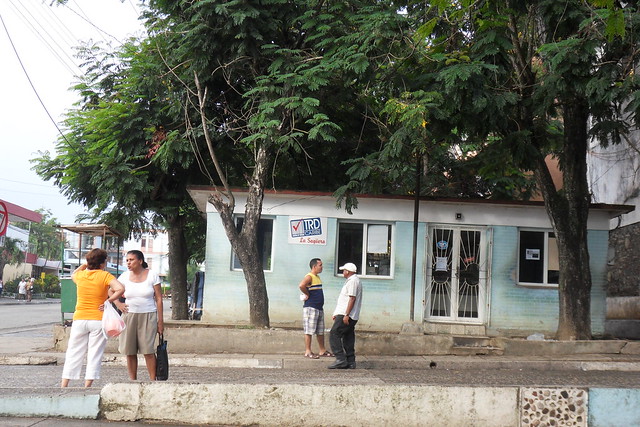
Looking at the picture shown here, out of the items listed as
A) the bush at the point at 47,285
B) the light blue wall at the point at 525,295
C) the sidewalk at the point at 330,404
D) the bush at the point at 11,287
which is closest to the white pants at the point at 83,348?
the sidewalk at the point at 330,404

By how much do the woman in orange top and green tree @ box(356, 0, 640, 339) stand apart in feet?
19.3

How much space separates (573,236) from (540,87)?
300 cm

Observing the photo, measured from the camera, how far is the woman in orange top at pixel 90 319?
718 cm

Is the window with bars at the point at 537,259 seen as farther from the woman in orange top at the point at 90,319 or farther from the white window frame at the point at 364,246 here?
the woman in orange top at the point at 90,319

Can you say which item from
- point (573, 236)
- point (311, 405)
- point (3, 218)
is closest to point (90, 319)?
point (311, 405)

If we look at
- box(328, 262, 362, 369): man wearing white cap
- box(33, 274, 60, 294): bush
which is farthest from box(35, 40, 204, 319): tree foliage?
box(33, 274, 60, 294): bush

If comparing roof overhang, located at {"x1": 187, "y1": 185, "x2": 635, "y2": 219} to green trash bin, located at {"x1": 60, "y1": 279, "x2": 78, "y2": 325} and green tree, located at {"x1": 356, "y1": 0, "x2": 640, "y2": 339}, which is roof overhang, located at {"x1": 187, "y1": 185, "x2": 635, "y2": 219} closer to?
green tree, located at {"x1": 356, "y1": 0, "x2": 640, "y2": 339}

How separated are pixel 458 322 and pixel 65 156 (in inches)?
423

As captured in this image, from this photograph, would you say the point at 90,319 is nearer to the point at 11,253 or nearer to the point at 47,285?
the point at 11,253

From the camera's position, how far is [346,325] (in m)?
10.3

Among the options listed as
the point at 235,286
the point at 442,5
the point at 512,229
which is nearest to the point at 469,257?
the point at 512,229

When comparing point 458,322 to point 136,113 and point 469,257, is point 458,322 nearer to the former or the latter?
point 469,257

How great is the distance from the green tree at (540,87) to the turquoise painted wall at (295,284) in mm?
3131

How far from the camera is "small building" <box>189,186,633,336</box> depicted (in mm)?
14625
